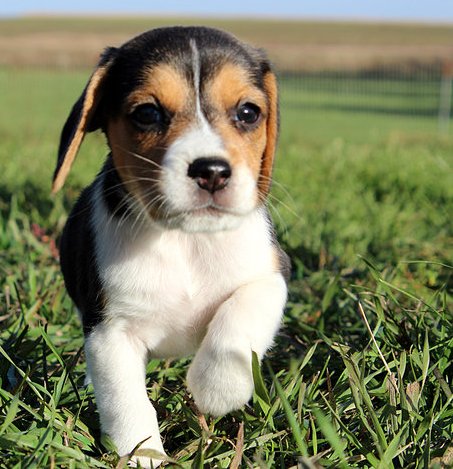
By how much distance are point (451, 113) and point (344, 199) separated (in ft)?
79.7

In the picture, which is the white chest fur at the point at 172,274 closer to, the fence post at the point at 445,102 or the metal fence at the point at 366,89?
the fence post at the point at 445,102

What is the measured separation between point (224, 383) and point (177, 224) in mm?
660

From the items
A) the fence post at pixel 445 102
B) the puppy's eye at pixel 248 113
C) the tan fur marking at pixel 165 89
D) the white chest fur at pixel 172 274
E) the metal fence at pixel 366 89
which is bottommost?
the metal fence at pixel 366 89

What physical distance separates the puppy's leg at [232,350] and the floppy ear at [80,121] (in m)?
0.93

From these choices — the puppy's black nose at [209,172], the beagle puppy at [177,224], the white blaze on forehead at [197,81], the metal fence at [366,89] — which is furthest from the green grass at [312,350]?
the metal fence at [366,89]

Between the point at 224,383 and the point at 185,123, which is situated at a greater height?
the point at 185,123

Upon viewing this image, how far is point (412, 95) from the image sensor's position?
36812 millimetres

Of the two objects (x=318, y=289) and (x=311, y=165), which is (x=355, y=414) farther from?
(x=311, y=165)

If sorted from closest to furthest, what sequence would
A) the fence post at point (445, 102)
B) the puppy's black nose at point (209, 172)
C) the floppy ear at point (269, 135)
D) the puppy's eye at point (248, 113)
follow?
1. the puppy's black nose at point (209, 172)
2. the puppy's eye at point (248, 113)
3. the floppy ear at point (269, 135)
4. the fence post at point (445, 102)

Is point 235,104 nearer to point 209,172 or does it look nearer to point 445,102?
point 209,172

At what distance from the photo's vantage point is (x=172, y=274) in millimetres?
3424

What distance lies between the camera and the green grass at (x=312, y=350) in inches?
111

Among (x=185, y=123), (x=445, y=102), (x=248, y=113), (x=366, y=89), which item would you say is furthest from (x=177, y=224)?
(x=366, y=89)

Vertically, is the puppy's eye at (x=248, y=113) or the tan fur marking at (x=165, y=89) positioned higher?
the tan fur marking at (x=165, y=89)
